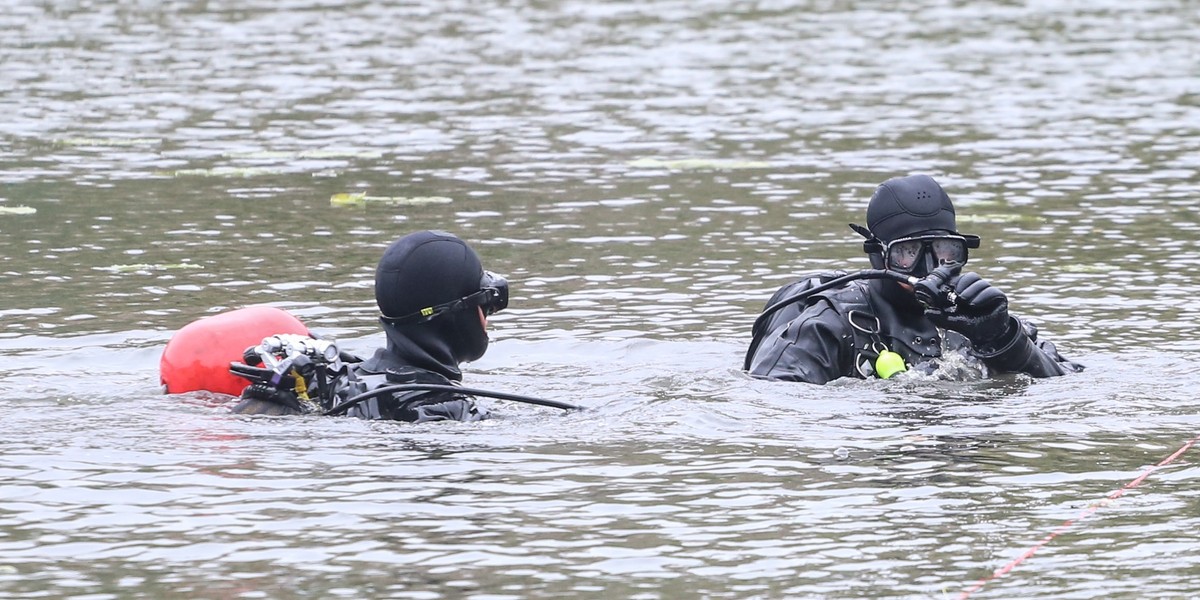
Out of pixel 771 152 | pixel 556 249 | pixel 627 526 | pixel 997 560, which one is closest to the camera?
pixel 997 560

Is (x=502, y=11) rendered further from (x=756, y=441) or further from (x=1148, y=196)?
(x=756, y=441)

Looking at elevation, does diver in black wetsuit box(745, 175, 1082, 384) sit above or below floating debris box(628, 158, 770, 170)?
above

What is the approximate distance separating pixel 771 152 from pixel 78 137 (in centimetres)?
674

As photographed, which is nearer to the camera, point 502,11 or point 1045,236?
point 1045,236

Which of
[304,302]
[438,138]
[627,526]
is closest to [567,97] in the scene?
[438,138]

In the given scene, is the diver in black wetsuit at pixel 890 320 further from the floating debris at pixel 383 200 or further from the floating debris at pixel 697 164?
the floating debris at pixel 697 164

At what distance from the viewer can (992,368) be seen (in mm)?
9664

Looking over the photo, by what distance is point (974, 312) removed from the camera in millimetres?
9188

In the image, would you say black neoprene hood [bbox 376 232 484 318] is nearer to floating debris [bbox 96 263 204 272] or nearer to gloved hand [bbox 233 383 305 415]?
gloved hand [bbox 233 383 305 415]

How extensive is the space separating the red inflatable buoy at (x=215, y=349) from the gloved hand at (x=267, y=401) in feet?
1.08

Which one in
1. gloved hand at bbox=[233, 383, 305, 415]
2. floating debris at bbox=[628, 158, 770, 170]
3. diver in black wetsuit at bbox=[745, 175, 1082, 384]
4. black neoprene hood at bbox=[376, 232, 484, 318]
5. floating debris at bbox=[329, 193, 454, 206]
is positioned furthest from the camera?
floating debris at bbox=[628, 158, 770, 170]

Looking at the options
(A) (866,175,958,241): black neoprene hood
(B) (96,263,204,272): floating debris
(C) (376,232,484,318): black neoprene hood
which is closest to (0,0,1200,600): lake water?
(B) (96,263,204,272): floating debris

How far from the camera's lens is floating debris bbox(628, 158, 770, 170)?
58.9ft

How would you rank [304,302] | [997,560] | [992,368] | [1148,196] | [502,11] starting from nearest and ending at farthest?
[997,560], [992,368], [304,302], [1148,196], [502,11]
